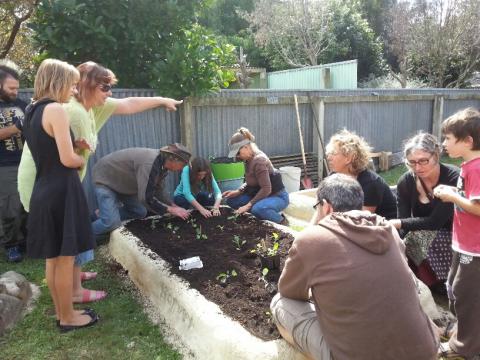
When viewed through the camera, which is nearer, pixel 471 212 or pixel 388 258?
pixel 388 258

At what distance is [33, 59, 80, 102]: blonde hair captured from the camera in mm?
2520

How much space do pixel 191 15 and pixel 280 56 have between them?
1712 cm

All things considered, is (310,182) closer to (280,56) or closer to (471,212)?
(471,212)

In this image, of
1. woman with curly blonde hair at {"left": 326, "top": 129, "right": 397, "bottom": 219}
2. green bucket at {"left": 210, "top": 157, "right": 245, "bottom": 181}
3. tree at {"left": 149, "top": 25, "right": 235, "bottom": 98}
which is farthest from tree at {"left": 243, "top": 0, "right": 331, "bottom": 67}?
woman with curly blonde hair at {"left": 326, "top": 129, "right": 397, "bottom": 219}

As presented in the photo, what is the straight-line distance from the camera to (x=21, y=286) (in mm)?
3422

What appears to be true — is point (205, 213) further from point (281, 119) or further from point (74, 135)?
point (281, 119)

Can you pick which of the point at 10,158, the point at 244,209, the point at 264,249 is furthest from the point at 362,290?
the point at 10,158

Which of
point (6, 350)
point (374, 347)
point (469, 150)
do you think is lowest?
point (6, 350)

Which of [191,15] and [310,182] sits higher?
[191,15]

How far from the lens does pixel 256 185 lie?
529 centimetres

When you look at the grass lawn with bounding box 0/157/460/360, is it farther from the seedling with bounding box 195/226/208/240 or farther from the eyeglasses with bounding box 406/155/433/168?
the eyeglasses with bounding box 406/155/433/168

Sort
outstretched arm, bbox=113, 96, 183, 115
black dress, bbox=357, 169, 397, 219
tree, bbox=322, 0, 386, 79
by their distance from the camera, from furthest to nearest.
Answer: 1. tree, bbox=322, 0, 386, 79
2. outstretched arm, bbox=113, 96, 183, 115
3. black dress, bbox=357, 169, 397, 219

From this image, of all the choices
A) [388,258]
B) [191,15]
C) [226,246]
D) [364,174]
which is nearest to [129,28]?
[191,15]

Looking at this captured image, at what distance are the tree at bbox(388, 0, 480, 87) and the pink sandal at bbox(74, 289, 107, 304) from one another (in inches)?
686
